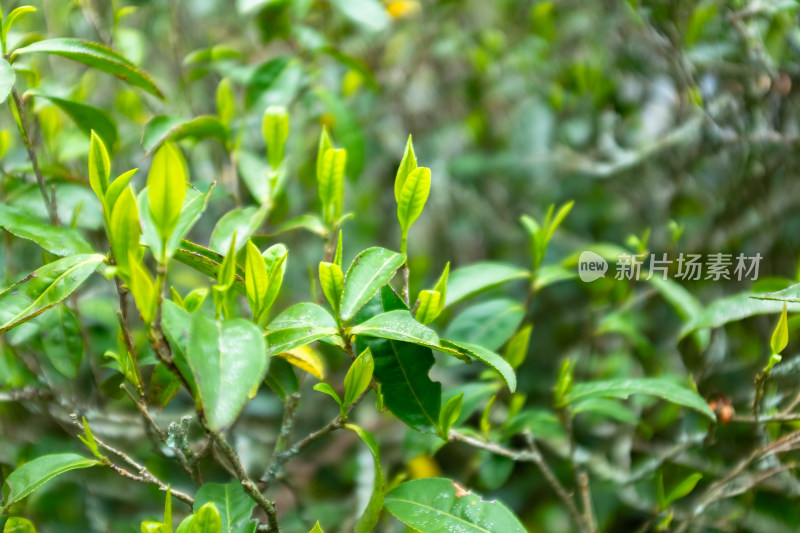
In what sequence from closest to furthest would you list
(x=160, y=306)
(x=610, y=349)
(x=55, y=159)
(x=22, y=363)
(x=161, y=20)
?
(x=160, y=306), (x=22, y=363), (x=55, y=159), (x=610, y=349), (x=161, y=20)

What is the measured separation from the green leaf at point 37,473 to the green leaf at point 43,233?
7.8 inches

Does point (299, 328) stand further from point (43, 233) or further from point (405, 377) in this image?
point (43, 233)

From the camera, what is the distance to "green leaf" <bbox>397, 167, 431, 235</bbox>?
0.59 metres

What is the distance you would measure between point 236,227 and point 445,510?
358mm

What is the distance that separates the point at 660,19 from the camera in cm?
121

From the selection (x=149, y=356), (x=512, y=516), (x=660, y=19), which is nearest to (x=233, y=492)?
(x=149, y=356)

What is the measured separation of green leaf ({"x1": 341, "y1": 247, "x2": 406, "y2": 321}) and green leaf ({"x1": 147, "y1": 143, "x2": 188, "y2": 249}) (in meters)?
0.17

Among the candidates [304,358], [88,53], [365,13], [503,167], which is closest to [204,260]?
[304,358]

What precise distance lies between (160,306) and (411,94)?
5.00ft

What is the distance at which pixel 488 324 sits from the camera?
0.84m

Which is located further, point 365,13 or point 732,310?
point 365,13

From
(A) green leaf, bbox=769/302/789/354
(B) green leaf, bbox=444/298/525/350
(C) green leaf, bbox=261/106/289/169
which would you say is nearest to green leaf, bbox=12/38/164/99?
(C) green leaf, bbox=261/106/289/169

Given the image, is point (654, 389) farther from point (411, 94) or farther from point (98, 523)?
point (411, 94)

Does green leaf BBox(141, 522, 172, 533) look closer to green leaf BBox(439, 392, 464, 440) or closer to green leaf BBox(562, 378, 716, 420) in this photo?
green leaf BBox(439, 392, 464, 440)
